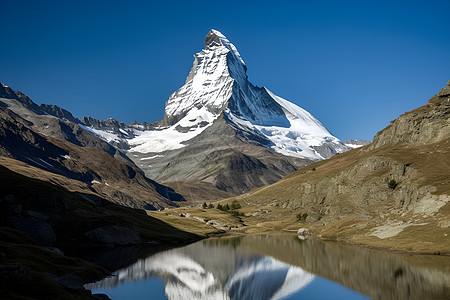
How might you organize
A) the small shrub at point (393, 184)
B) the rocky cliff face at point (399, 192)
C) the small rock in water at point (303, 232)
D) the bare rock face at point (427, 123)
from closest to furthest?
the rocky cliff face at point (399, 192) → the small shrub at point (393, 184) → the bare rock face at point (427, 123) → the small rock in water at point (303, 232)

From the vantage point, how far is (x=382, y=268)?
255ft

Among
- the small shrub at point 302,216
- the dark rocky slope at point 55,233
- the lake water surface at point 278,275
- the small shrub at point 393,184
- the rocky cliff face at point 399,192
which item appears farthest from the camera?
the small shrub at point 302,216

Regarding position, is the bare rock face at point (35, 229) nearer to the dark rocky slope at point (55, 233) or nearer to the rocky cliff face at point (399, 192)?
the dark rocky slope at point (55, 233)

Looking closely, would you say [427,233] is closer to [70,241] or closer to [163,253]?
[163,253]

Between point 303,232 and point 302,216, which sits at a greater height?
point 302,216

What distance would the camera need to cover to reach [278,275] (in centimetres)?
8225

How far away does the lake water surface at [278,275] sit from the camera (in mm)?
62969

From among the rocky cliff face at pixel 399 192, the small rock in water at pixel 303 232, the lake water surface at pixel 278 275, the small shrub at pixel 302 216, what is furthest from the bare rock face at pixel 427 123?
the lake water surface at pixel 278 275

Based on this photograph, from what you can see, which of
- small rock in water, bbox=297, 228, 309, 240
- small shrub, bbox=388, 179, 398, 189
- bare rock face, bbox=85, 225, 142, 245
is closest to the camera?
A: bare rock face, bbox=85, 225, 142, 245

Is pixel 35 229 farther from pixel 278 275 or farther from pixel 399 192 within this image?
pixel 399 192

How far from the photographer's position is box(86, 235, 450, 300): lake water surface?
207 ft

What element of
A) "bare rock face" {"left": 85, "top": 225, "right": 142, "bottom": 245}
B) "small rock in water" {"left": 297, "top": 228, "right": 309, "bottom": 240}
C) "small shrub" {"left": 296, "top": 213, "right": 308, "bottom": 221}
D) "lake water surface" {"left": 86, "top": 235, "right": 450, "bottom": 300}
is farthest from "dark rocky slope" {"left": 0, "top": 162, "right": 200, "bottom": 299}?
"small shrub" {"left": 296, "top": 213, "right": 308, "bottom": 221}

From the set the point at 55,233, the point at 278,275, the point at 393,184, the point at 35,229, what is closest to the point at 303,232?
the point at 393,184

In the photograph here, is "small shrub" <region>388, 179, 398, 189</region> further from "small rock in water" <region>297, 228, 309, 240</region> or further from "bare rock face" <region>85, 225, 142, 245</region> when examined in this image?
"bare rock face" <region>85, 225, 142, 245</region>
